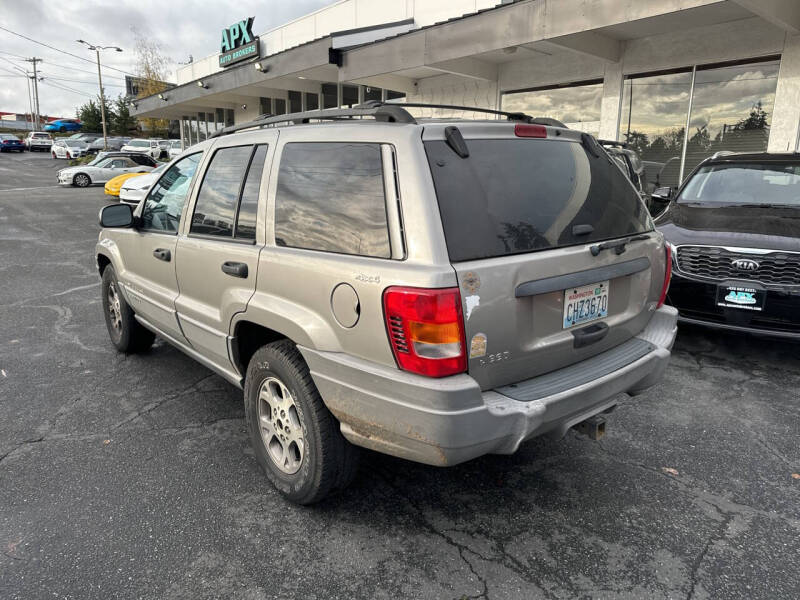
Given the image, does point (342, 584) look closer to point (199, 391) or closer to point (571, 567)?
point (571, 567)

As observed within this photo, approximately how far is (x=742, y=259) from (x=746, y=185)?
1780 mm

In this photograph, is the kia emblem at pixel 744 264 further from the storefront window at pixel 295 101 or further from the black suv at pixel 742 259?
the storefront window at pixel 295 101

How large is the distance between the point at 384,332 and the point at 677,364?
141 inches

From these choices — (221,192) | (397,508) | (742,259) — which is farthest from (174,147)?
(397,508)

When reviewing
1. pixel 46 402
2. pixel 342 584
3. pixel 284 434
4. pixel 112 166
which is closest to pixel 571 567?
pixel 342 584

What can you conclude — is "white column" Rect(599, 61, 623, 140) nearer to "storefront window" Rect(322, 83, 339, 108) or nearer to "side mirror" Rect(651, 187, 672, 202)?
"side mirror" Rect(651, 187, 672, 202)

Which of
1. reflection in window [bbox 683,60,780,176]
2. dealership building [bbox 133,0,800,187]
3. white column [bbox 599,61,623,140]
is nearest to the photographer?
dealership building [bbox 133,0,800,187]

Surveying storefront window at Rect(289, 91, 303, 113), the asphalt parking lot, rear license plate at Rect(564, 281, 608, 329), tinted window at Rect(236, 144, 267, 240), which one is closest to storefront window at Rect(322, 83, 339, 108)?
storefront window at Rect(289, 91, 303, 113)

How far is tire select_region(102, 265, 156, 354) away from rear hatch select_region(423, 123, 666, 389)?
3.43m

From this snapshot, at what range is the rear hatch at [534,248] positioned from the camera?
225 centimetres

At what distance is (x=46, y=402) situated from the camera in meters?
4.01

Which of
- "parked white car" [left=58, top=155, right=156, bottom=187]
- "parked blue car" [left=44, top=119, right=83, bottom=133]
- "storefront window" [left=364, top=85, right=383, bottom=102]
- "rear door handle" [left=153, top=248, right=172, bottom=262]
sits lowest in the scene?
"rear door handle" [left=153, top=248, right=172, bottom=262]

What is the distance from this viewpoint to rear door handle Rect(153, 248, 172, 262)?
3.65m

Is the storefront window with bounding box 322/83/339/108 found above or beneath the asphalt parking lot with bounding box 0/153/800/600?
above
